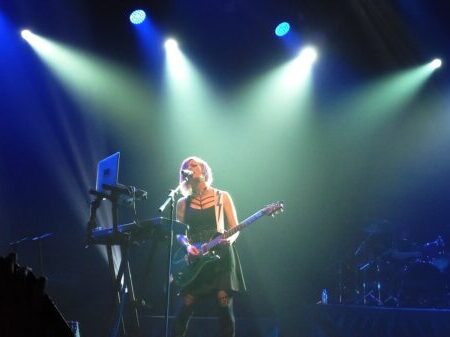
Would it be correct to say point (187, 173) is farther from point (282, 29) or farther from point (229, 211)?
point (282, 29)

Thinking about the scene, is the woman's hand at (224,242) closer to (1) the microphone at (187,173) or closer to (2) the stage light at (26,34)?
(1) the microphone at (187,173)

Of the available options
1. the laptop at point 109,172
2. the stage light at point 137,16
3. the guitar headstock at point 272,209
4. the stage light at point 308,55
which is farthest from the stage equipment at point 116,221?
the stage light at point 308,55

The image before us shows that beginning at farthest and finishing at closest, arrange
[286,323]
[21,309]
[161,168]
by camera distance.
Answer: [161,168], [286,323], [21,309]

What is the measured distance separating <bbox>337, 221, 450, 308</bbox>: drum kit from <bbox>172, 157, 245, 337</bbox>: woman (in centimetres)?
410

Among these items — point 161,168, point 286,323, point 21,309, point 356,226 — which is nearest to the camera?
point 21,309

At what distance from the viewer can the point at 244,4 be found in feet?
23.4

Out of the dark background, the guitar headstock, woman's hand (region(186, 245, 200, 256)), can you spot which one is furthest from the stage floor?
woman's hand (region(186, 245, 200, 256))

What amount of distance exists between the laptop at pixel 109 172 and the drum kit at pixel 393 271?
5.14 metres

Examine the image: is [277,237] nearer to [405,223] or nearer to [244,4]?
[405,223]

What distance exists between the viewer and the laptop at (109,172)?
14.3 feet

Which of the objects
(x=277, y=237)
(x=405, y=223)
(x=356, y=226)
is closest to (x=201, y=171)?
(x=277, y=237)

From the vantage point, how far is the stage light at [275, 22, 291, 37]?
24.4ft

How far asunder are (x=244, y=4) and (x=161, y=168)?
2.97 metres

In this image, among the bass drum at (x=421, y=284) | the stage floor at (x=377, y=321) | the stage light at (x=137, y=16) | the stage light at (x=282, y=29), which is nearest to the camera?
the stage floor at (x=377, y=321)
